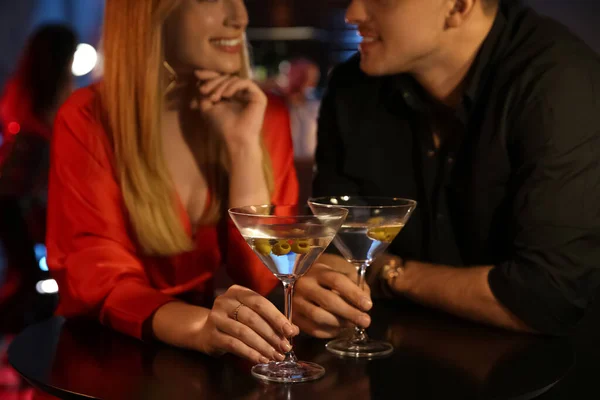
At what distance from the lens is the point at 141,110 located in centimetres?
200

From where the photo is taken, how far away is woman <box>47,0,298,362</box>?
1.89 meters

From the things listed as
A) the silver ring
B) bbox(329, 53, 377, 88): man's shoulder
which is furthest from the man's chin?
the silver ring

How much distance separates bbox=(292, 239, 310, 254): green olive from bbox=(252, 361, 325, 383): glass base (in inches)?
8.3

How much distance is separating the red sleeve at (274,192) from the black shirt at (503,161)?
209 mm

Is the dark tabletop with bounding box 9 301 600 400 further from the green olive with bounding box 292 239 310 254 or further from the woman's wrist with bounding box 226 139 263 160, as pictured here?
the woman's wrist with bounding box 226 139 263 160

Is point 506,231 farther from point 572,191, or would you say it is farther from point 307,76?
point 307,76

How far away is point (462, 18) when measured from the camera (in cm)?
222

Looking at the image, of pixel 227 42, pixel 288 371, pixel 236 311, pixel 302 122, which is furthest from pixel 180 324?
pixel 302 122

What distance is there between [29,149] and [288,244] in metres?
2.42

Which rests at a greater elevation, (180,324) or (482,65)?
(482,65)

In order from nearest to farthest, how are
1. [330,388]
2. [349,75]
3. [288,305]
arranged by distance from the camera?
1. [330,388]
2. [288,305]
3. [349,75]

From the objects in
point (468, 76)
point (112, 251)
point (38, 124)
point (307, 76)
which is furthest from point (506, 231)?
point (307, 76)

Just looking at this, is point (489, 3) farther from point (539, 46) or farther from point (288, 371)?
point (288, 371)

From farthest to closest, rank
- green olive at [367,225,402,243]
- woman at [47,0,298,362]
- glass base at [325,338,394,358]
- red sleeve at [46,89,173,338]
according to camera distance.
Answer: woman at [47,0,298,362]
red sleeve at [46,89,173,338]
green olive at [367,225,402,243]
glass base at [325,338,394,358]
